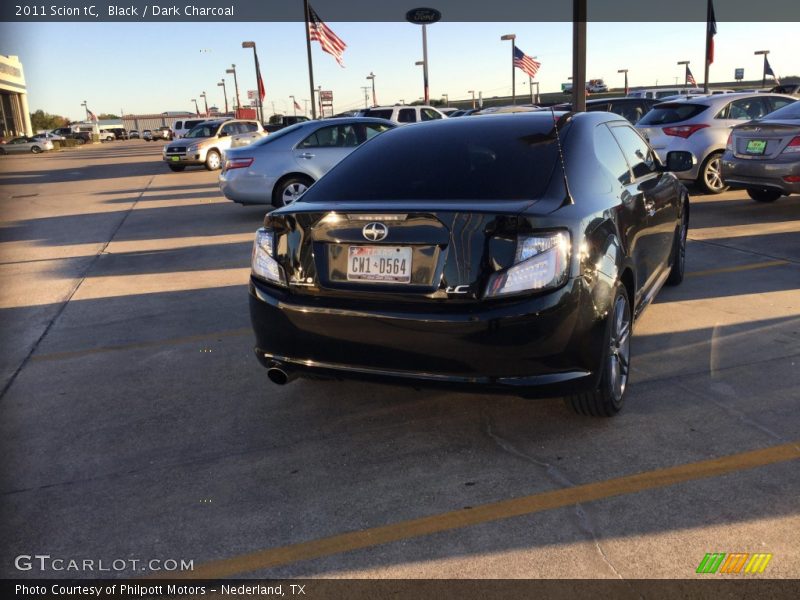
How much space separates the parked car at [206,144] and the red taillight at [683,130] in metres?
15.6

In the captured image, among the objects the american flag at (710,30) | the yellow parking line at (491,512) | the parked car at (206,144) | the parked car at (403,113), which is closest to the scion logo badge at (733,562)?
the yellow parking line at (491,512)

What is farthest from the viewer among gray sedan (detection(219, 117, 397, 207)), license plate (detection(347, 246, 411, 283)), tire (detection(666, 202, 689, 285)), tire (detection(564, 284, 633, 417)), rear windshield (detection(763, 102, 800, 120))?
gray sedan (detection(219, 117, 397, 207))

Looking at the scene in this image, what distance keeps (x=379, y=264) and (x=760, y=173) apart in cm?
777

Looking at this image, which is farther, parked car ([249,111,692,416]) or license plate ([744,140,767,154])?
license plate ([744,140,767,154])

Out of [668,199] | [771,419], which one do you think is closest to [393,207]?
[771,419]

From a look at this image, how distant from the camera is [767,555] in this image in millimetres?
2590

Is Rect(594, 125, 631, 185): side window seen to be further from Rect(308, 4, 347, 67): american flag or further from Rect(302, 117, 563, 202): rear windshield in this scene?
Rect(308, 4, 347, 67): american flag

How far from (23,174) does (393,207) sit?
29449 mm

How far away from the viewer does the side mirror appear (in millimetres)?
5469

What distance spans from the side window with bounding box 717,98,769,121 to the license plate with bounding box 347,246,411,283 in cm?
1040

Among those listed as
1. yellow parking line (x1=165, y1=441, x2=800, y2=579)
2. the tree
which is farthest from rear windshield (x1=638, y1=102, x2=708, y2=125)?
the tree

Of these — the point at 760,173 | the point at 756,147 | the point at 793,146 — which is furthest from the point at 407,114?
the point at 793,146

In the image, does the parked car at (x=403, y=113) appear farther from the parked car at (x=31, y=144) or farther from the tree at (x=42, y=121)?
the tree at (x=42, y=121)
